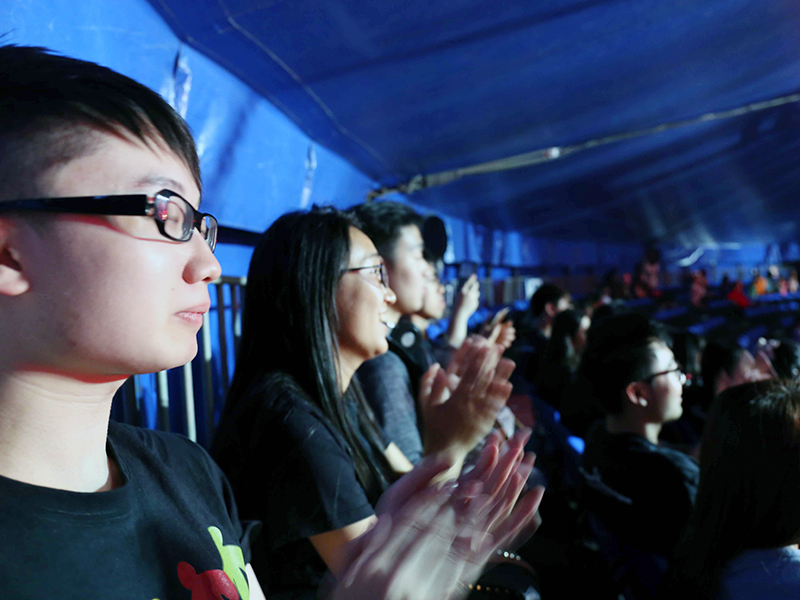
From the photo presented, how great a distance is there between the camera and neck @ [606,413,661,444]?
1.89m

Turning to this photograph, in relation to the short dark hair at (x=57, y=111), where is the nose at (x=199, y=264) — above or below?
below

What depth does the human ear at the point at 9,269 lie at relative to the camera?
501 millimetres

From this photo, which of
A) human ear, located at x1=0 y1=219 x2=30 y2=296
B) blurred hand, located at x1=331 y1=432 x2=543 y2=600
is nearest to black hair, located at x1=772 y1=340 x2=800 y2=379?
blurred hand, located at x1=331 y1=432 x2=543 y2=600

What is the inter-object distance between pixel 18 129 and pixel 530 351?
14.0ft

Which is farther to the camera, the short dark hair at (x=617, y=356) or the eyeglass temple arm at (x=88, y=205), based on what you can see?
the short dark hair at (x=617, y=356)

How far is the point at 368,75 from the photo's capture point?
1787mm

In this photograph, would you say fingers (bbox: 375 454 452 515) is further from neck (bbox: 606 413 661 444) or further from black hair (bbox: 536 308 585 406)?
black hair (bbox: 536 308 585 406)

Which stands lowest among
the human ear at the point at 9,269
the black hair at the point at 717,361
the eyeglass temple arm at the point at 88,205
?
the black hair at the point at 717,361

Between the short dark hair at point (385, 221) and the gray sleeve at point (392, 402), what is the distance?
479mm

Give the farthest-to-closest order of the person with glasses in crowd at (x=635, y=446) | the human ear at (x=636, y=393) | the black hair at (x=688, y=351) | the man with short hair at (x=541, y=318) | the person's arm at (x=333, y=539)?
the man with short hair at (x=541, y=318) < the black hair at (x=688, y=351) < the human ear at (x=636, y=393) < the person with glasses in crowd at (x=635, y=446) < the person's arm at (x=333, y=539)

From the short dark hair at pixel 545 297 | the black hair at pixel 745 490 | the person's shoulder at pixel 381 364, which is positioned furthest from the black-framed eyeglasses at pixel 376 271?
the short dark hair at pixel 545 297

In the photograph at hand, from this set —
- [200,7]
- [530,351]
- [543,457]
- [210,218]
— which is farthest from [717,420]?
[530,351]

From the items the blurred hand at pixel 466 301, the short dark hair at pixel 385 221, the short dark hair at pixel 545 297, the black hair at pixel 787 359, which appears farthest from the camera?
the short dark hair at pixel 545 297

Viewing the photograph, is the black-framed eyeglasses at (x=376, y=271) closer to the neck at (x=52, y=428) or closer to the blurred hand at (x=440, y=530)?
the blurred hand at (x=440, y=530)
